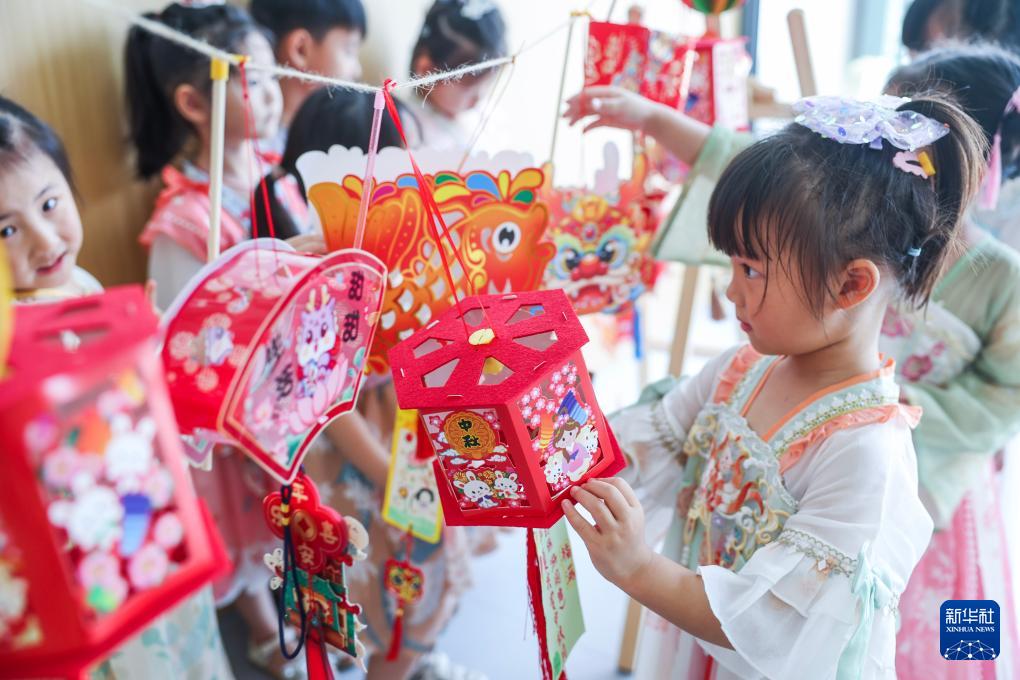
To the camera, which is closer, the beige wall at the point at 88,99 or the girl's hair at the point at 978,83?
the girl's hair at the point at 978,83

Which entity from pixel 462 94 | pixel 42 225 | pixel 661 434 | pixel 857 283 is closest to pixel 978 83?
pixel 857 283

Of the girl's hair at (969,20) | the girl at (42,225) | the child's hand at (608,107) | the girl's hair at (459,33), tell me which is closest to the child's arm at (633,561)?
the girl at (42,225)

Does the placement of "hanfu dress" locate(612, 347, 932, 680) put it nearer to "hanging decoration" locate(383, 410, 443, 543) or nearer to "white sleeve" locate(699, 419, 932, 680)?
"white sleeve" locate(699, 419, 932, 680)

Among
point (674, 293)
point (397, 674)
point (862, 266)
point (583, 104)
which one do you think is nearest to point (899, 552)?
point (862, 266)

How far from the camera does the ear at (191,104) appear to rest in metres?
1.13

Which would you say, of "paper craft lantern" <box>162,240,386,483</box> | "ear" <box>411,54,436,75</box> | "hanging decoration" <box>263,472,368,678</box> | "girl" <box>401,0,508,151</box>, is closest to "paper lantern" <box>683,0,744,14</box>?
"girl" <box>401,0,508,151</box>

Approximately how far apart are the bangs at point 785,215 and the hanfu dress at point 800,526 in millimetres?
129

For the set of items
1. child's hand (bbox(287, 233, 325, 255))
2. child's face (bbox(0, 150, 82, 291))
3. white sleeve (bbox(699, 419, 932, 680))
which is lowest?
white sleeve (bbox(699, 419, 932, 680))

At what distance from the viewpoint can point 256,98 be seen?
1138mm

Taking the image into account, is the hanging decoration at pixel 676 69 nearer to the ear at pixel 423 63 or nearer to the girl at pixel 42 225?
the ear at pixel 423 63

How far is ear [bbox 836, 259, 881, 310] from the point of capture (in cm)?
65

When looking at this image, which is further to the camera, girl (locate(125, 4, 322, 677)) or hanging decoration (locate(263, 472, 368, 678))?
girl (locate(125, 4, 322, 677))

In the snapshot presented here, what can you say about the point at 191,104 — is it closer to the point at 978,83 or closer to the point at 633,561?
the point at 633,561

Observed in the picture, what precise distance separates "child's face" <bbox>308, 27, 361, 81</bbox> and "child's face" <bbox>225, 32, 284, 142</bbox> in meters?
0.19
